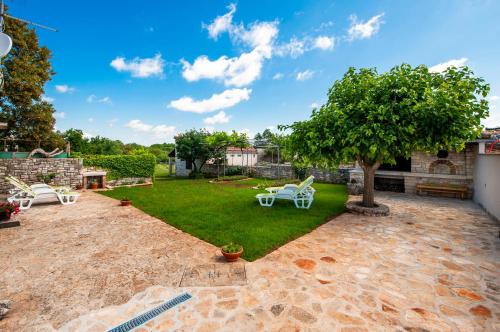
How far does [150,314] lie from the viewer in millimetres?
2545

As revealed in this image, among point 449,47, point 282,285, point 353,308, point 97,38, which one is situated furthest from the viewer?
point 97,38

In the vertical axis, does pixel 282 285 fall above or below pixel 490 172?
below

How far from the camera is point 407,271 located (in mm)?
3572

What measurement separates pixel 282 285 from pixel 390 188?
12666mm

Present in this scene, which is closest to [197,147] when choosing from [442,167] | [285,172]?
[285,172]

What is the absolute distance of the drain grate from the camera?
234cm

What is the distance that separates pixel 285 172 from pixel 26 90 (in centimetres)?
2008

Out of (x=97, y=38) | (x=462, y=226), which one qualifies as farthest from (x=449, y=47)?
(x=97, y=38)

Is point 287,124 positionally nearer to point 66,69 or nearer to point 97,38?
point 97,38

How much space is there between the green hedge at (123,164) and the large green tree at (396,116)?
43.6ft

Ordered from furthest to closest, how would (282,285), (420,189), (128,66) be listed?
1. (128,66)
2. (420,189)
3. (282,285)

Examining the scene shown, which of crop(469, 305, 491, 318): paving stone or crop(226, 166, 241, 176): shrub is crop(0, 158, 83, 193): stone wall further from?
crop(469, 305, 491, 318): paving stone

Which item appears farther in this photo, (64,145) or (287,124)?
(64,145)

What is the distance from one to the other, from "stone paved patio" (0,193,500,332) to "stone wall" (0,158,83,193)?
8.42m
